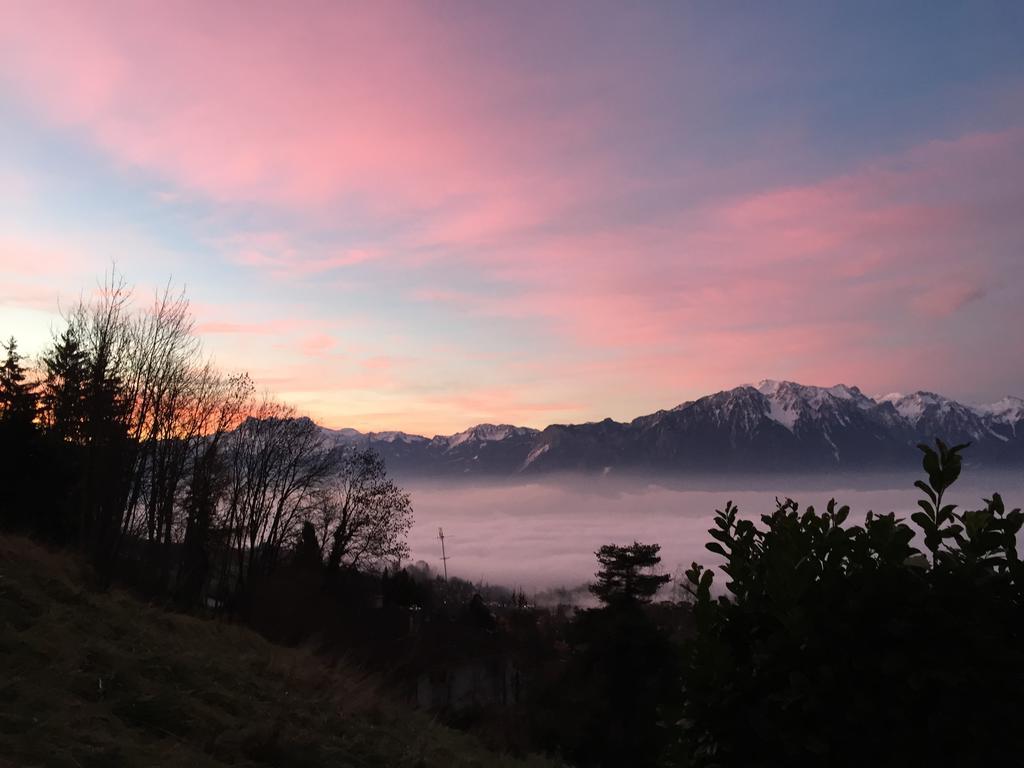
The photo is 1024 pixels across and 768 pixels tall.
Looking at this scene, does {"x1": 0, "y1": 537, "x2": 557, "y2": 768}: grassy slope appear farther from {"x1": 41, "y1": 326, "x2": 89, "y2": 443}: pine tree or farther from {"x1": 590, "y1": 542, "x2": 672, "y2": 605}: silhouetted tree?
{"x1": 590, "y1": 542, "x2": 672, "y2": 605}: silhouetted tree

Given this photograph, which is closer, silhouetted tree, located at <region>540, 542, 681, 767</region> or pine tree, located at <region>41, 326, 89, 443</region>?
pine tree, located at <region>41, 326, 89, 443</region>

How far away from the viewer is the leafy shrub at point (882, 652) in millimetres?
2773

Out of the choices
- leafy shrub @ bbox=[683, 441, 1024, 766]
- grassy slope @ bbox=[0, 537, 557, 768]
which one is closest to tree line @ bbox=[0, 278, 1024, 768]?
leafy shrub @ bbox=[683, 441, 1024, 766]

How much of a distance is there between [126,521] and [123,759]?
21.4 meters

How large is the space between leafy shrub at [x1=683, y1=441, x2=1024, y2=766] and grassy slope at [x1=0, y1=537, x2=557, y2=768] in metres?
5.84

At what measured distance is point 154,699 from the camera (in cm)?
786

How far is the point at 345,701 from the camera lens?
38.0 feet

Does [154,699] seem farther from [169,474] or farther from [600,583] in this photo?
[600,583]

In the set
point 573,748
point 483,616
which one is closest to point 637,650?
point 573,748

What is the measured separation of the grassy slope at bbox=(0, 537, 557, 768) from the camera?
21.2ft

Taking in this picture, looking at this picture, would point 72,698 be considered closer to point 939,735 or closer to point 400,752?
point 400,752

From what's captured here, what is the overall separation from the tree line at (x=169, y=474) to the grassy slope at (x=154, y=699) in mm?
3596

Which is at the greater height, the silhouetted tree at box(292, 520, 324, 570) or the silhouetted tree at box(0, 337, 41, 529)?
the silhouetted tree at box(0, 337, 41, 529)

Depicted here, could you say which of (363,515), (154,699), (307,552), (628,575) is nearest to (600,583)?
(628,575)
